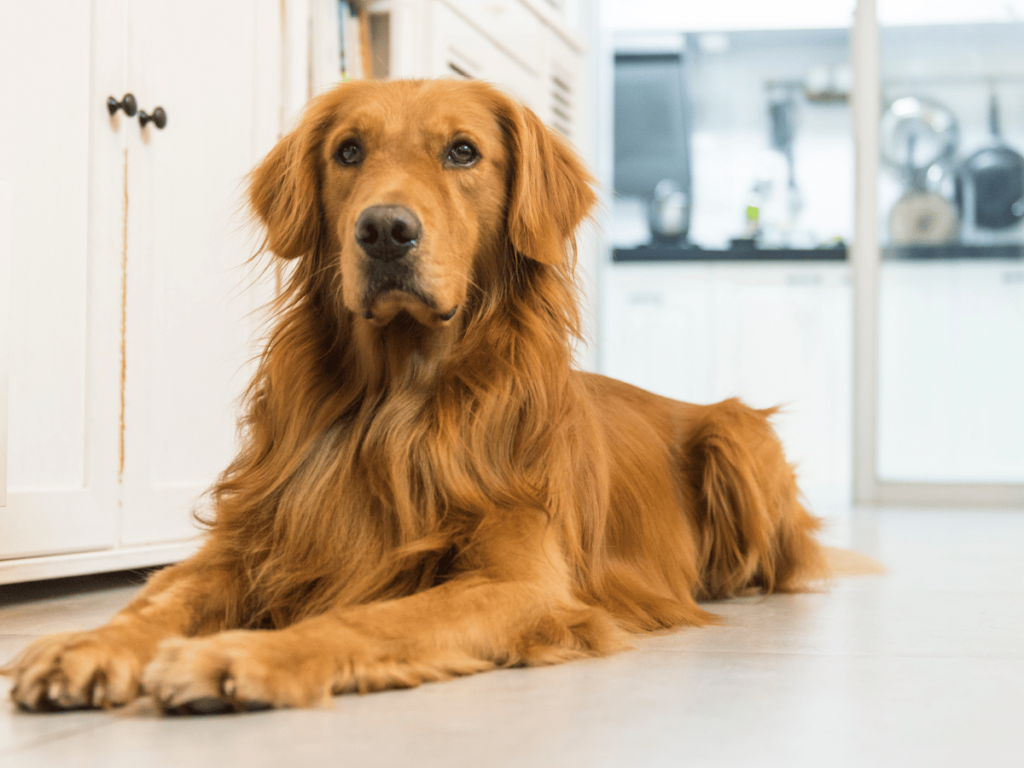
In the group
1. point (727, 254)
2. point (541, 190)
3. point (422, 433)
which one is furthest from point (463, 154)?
point (727, 254)

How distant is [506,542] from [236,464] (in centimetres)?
52

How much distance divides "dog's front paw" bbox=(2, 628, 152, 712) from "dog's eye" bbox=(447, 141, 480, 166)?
3.01 ft

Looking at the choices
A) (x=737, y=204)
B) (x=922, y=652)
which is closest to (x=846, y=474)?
(x=737, y=204)

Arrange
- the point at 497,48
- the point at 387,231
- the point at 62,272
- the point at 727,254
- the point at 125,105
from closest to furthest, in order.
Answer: the point at 387,231
the point at 62,272
the point at 125,105
the point at 497,48
the point at 727,254

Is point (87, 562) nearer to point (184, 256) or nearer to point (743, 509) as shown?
point (184, 256)

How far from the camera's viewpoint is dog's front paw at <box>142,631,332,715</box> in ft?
3.63

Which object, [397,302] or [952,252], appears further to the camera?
[952,252]

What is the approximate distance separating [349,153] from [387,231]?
0.28m

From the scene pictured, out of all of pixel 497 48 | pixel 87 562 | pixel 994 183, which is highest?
pixel 497 48

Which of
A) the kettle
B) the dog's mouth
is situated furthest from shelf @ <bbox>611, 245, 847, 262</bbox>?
the dog's mouth

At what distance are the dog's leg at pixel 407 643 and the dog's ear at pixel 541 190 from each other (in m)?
0.49

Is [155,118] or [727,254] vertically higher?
[727,254]

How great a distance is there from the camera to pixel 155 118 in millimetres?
2441

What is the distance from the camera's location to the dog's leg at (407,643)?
1114 mm
